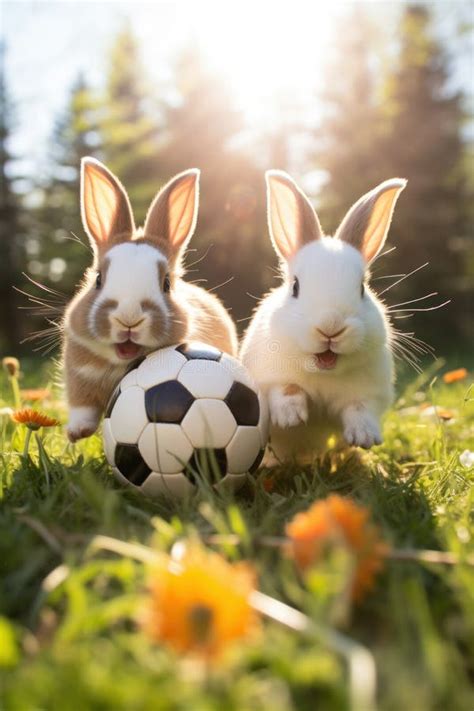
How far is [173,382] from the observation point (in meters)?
3.01

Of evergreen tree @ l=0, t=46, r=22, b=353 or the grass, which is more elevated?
the grass

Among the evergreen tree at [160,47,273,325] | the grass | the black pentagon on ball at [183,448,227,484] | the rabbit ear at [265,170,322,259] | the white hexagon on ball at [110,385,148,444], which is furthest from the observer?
the evergreen tree at [160,47,273,325]

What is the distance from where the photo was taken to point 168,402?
2.97 metres

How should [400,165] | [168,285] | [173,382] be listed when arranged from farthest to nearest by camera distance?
[400,165], [168,285], [173,382]

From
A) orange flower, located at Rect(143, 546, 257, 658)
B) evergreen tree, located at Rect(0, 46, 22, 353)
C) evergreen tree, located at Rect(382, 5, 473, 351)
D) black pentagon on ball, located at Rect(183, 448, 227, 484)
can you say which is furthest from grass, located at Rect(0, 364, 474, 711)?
evergreen tree, located at Rect(0, 46, 22, 353)

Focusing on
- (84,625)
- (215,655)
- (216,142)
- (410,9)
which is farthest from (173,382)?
(410,9)

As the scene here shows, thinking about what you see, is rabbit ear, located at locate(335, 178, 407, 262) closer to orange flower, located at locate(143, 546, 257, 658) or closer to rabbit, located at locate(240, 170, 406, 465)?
rabbit, located at locate(240, 170, 406, 465)

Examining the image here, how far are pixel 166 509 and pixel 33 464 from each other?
28.3 inches

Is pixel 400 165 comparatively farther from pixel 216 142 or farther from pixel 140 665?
pixel 140 665

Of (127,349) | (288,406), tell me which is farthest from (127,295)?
(288,406)

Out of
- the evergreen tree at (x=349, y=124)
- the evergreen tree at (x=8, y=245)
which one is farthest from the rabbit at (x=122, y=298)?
the evergreen tree at (x=8, y=245)

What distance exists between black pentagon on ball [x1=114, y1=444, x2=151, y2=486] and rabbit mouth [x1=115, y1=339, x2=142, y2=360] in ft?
1.54

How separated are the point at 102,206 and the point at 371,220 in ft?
4.64

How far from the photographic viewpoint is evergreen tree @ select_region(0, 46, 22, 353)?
1733 centimetres
